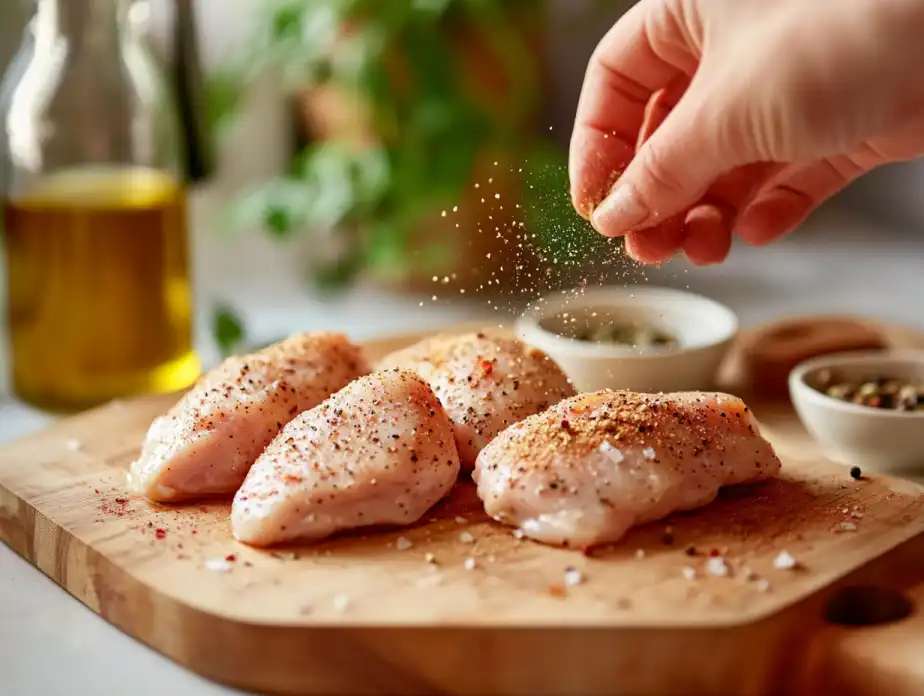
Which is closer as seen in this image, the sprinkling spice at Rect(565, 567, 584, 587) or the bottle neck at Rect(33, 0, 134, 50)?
the sprinkling spice at Rect(565, 567, 584, 587)

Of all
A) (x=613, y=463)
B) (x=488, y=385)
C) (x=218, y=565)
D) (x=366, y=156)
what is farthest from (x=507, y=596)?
(x=366, y=156)

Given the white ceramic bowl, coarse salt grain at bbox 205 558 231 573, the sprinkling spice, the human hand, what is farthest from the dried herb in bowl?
coarse salt grain at bbox 205 558 231 573

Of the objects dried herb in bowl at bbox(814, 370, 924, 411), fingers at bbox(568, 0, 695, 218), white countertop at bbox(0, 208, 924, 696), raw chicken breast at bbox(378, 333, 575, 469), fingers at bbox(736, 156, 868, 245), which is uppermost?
fingers at bbox(568, 0, 695, 218)

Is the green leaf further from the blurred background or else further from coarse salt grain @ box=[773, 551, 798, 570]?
coarse salt grain @ box=[773, 551, 798, 570]

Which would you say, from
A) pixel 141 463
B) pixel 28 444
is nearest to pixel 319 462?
pixel 141 463

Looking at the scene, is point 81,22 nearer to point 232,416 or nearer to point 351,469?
point 232,416

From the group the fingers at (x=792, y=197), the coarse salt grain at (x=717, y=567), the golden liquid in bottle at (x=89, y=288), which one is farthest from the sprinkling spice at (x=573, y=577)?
the golden liquid in bottle at (x=89, y=288)

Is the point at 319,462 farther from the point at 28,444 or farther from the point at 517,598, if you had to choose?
the point at 28,444
